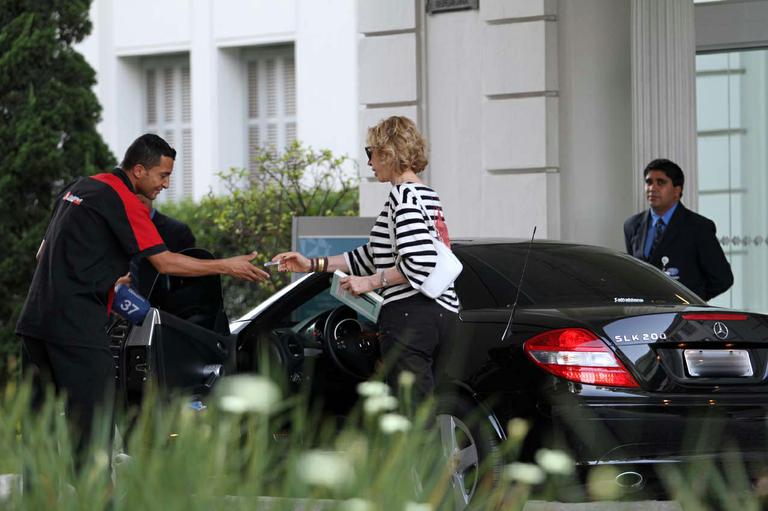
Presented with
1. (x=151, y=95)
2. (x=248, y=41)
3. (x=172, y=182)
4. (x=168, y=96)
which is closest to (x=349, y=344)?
(x=248, y=41)

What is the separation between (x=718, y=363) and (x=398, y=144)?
60.3 inches

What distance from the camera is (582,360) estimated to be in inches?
231

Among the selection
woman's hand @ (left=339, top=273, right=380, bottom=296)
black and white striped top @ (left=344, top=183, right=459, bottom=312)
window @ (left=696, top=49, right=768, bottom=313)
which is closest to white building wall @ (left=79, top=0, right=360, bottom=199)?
window @ (left=696, top=49, right=768, bottom=313)

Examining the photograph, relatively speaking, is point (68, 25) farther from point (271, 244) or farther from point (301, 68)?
point (301, 68)

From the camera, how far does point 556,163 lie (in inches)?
444

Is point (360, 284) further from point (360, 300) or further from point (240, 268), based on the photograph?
point (240, 268)

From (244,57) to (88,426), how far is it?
18144 mm

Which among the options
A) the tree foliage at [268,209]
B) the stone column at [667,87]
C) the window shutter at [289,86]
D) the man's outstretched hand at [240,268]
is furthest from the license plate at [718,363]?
the window shutter at [289,86]

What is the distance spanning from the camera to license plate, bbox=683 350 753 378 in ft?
19.4

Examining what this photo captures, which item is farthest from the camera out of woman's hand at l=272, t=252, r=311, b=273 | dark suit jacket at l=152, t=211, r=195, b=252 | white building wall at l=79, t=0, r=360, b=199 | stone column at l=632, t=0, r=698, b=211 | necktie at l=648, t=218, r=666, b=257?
white building wall at l=79, t=0, r=360, b=199

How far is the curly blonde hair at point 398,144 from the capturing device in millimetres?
6082

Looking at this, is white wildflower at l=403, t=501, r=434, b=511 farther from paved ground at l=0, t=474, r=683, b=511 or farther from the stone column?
the stone column

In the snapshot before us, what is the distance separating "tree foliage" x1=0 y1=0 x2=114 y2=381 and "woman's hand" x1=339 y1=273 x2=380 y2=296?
8.13 metres

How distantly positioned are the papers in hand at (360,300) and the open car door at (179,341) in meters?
0.71
